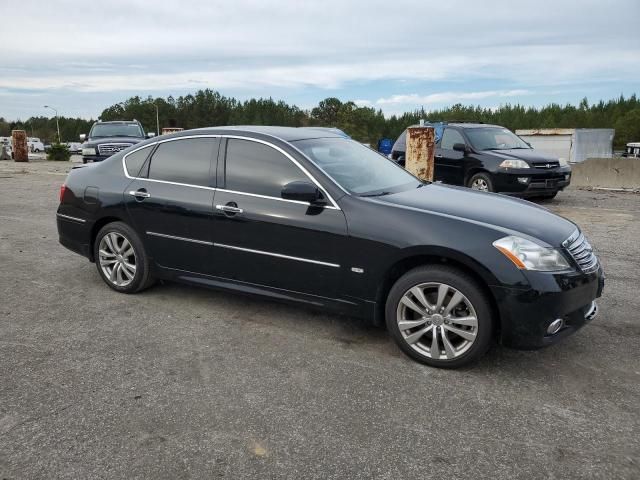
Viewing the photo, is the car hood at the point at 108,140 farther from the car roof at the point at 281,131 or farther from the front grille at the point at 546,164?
the car roof at the point at 281,131

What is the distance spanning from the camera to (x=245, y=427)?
10.1 feet

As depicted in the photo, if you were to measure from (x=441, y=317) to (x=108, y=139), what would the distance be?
562 inches

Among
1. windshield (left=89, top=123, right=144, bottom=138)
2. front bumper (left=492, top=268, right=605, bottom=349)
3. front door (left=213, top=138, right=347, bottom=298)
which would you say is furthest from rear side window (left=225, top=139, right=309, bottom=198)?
windshield (left=89, top=123, right=144, bottom=138)

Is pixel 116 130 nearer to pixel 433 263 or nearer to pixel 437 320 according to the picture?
pixel 433 263

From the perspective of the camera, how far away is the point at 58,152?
97.9ft

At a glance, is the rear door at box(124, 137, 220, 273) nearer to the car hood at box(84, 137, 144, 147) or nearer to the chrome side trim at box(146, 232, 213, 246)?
the chrome side trim at box(146, 232, 213, 246)

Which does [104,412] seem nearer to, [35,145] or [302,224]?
[302,224]

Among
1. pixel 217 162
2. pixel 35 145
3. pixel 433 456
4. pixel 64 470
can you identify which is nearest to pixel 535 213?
pixel 433 456

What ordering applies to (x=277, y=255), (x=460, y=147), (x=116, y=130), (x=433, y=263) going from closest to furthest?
(x=433, y=263), (x=277, y=255), (x=460, y=147), (x=116, y=130)

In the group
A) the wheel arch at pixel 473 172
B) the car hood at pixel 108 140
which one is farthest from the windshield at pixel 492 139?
the car hood at pixel 108 140

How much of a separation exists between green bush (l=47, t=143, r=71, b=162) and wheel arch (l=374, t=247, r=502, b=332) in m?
29.5

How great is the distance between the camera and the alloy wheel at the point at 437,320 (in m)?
3.69

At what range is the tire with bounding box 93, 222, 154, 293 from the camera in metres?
5.19

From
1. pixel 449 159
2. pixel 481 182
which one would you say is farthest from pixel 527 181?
pixel 449 159
